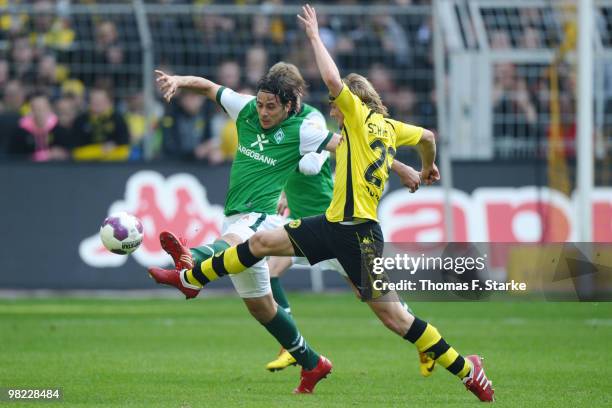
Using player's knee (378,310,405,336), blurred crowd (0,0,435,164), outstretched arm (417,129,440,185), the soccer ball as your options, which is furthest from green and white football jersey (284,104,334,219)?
blurred crowd (0,0,435,164)

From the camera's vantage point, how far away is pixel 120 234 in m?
9.81

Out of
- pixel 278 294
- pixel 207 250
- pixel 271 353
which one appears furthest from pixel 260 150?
pixel 271 353

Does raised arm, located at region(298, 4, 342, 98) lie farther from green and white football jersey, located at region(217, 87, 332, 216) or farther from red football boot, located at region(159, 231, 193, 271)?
red football boot, located at region(159, 231, 193, 271)

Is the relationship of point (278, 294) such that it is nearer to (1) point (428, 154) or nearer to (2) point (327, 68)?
(1) point (428, 154)

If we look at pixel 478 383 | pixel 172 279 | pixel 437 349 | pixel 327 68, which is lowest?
pixel 478 383

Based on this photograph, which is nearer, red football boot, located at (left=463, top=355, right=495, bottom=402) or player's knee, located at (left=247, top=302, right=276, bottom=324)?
red football boot, located at (left=463, top=355, right=495, bottom=402)

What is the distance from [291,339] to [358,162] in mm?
1745

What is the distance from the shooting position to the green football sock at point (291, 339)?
973cm

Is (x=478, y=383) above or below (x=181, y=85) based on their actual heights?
below

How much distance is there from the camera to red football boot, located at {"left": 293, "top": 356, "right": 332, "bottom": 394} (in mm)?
9578

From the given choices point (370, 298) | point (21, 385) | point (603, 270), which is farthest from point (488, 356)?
point (21, 385)

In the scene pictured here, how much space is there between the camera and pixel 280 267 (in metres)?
11.5

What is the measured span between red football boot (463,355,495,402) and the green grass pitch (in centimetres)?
14

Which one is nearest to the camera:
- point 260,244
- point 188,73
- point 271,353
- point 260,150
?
point 260,244
